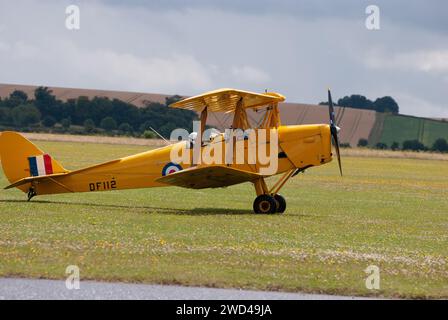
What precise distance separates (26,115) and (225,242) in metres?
92.8

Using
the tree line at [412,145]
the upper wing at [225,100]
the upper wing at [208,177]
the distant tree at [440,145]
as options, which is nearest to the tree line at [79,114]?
the tree line at [412,145]

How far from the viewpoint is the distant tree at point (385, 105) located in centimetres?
14212

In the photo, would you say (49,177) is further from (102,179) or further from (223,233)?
(223,233)

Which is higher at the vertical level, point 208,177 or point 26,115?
point 208,177

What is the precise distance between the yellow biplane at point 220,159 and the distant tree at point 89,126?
250ft

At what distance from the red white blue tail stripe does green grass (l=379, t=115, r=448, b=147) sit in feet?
252

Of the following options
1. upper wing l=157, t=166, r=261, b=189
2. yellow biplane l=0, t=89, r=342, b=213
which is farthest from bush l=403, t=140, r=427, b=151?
upper wing l=157, t=166, r=261, b=189

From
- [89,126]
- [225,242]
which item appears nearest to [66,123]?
[89,126]

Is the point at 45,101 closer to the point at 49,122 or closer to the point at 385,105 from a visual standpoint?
the point at 49,122

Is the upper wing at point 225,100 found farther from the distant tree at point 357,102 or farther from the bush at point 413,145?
the distant tree at point 357,102

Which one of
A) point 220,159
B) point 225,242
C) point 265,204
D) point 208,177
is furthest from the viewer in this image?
point 220,159

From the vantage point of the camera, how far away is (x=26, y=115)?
10438cm

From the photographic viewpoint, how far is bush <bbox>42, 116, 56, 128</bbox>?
341 ft
